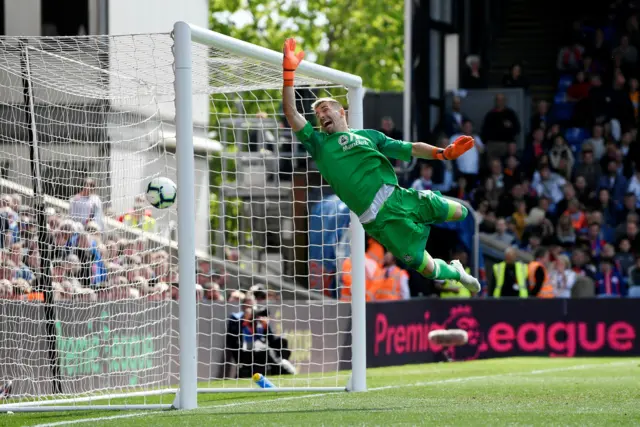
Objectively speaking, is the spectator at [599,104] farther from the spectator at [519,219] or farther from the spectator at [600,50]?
the spectator at [519,219]

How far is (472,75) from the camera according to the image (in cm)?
2434

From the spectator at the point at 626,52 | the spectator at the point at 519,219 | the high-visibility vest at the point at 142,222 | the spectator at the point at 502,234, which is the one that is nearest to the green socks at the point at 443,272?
the high-visibility vest at the point at 142,222

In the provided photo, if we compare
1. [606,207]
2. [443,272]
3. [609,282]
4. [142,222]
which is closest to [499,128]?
Answer: [606,207]

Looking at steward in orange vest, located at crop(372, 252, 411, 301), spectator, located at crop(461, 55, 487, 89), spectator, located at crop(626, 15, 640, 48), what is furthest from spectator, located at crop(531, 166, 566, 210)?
steward in orange vest, located at crop(372, 252, 411, 301)

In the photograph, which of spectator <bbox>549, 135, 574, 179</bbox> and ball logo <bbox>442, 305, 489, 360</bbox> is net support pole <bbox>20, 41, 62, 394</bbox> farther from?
spectator <bbox>549, 135, 574, 179</bbox>

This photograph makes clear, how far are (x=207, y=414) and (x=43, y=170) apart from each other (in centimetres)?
423

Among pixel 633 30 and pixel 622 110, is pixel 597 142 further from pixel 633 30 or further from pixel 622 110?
pixel 633 30

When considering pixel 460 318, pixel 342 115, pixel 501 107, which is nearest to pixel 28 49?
pixel 342 115

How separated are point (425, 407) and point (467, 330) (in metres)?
9.87

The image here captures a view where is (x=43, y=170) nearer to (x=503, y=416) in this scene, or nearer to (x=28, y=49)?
(x=28, y=49)

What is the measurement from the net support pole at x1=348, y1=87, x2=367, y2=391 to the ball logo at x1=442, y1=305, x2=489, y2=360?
293 inches

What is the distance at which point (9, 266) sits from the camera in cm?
1139

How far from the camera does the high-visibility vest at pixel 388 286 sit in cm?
1797

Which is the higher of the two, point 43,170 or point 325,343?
point 43,170
